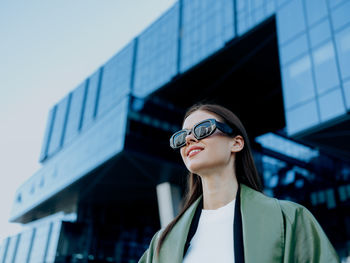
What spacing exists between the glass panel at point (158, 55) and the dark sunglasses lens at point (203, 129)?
80.7ft

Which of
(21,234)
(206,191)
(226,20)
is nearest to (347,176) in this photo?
(226,20)

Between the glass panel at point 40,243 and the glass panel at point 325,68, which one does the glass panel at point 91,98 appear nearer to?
the glass panel at point 40,243

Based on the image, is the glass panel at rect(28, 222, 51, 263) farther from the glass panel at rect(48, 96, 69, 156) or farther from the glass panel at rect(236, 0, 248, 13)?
the glass panel at rect(236, 0, 248, 13)

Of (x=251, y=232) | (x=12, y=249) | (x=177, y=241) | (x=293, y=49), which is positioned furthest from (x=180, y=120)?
(x=12, y=249)

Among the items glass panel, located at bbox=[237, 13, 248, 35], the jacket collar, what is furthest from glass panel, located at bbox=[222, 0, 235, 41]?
the jacket collar

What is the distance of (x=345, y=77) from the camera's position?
1357 cm

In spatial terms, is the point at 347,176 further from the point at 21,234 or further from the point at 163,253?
the point at 21,234

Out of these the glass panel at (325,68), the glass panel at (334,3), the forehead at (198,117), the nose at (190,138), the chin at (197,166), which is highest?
the glass panel at (334,3)

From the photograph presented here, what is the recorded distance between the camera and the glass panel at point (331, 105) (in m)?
13.5

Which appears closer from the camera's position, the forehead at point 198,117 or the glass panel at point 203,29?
the forehead at point 198,117

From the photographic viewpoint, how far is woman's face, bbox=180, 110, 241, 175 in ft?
8.15

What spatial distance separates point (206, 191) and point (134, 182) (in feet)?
78.6

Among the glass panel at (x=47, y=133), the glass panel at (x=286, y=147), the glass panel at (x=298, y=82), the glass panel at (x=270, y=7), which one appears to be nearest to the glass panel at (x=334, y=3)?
the glass panel at (x=298, y=82)

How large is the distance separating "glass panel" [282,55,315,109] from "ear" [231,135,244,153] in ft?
42.7
